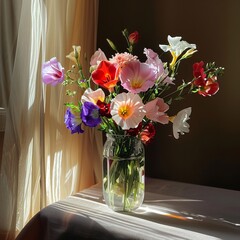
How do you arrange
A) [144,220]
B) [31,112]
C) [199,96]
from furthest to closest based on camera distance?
[199,96]
[31,112]
[144,220]

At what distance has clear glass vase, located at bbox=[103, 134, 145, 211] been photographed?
3.99ft

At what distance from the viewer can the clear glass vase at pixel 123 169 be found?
1.22 meters

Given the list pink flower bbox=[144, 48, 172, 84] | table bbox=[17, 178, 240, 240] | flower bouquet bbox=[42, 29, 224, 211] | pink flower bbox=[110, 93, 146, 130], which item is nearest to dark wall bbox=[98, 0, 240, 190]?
table bbox=[17, 178, 240, 240]

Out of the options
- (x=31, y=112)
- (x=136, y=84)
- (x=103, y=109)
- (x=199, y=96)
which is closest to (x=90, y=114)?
(x=103, y=109)

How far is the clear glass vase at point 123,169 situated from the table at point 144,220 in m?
0.06

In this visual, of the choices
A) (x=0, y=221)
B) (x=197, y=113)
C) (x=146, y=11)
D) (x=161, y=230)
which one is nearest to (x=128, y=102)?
(x=161, y=230)

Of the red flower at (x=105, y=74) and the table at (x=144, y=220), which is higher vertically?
the red flower at (x=105, y=74)

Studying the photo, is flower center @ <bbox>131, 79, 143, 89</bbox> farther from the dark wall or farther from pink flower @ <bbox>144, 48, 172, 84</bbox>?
the dark wall

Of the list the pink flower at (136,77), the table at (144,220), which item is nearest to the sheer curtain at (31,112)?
the table at (144,220)

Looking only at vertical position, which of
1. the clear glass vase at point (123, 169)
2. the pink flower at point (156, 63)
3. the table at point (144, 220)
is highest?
the pink flower at point (156, 63)

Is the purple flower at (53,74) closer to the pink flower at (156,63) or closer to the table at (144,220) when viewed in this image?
the pink flower at (156,63)

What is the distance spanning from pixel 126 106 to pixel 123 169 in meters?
0.23

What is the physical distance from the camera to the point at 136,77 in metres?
1.10

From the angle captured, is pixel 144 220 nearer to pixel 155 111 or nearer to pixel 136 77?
pixel 155 111
